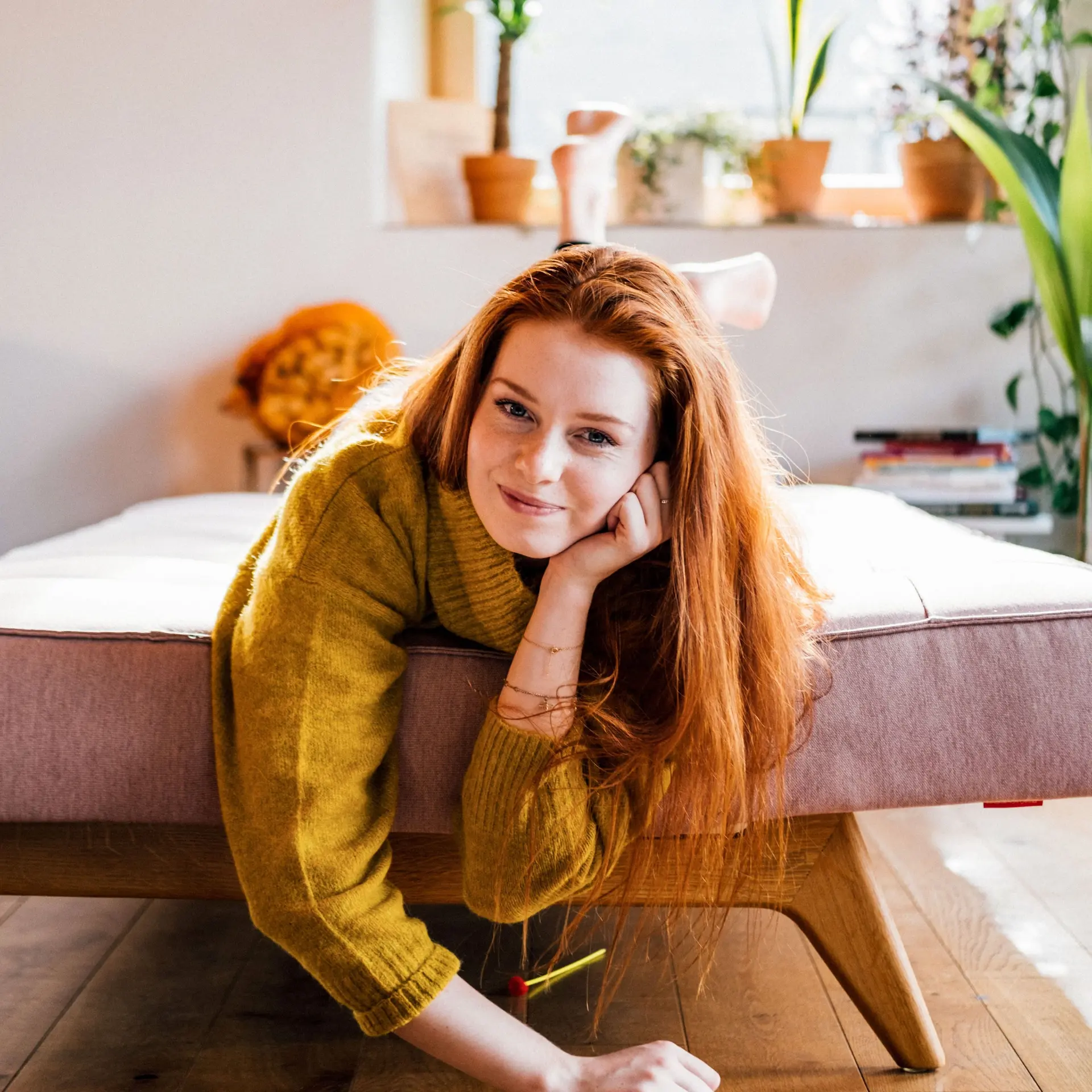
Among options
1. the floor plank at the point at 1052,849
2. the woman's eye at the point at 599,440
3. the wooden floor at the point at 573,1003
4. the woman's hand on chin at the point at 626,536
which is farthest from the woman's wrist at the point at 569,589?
the floor plank at the point at 1052,849

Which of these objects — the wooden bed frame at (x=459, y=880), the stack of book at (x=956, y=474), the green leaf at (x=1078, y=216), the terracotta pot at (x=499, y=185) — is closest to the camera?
the wooden bed frame at (x=459, y=880)

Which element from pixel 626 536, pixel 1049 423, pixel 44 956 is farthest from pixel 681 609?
pixel 1049 423

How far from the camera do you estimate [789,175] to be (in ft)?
8.18

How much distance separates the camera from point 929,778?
98cm

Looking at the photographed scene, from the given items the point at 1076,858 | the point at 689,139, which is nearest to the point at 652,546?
the point at 1076,858

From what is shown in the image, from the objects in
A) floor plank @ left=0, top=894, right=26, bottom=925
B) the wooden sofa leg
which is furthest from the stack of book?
floor plank @ left=0, top=894, right=26, bottom=925

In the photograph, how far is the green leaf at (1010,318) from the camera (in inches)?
95.5

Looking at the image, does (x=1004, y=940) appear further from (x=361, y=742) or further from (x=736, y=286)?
(x=736, y=286)

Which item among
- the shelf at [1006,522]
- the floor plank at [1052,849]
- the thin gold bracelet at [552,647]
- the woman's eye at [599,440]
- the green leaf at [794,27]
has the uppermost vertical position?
the green leaf at [794,27]

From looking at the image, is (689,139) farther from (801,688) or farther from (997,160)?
(801,688)

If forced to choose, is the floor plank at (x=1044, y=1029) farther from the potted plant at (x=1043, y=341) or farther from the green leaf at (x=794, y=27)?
the green leaf at (x=794, y=27)

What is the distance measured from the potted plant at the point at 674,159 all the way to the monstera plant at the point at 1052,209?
0.53 metres

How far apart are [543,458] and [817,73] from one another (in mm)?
1864

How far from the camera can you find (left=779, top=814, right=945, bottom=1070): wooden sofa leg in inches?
41.1
